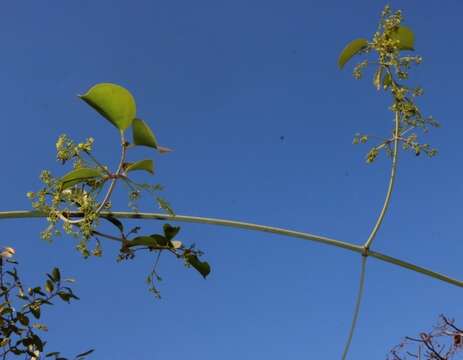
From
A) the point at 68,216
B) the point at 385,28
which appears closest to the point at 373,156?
the point at 385,28

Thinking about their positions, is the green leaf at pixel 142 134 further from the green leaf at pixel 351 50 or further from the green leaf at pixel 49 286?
the green leaf at pixel 49 286

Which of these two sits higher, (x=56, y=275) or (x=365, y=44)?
(x=365, y=44)

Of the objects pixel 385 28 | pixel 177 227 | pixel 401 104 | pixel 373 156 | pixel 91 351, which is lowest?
pixel 91 351

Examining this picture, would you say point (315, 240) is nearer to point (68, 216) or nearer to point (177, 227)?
point (177, 227)

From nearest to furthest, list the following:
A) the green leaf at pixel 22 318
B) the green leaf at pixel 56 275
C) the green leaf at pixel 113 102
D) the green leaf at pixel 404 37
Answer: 1. the green leaf at pixel 113 102
2. the green leaf at pixel 404 37
3. the green leaf at pixel 22 318
4. the green leaf at pixel 56 275

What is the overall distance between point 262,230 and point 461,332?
149 centimetres

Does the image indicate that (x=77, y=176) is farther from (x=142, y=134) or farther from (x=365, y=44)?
(x=365, y=44)

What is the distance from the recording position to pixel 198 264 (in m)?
1.87

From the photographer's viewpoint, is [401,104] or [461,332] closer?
[401,104]

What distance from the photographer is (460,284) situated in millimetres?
1708

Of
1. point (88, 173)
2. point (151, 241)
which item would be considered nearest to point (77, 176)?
point (88, 173)

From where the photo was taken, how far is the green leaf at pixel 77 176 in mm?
1591

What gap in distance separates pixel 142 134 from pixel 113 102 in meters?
0.10


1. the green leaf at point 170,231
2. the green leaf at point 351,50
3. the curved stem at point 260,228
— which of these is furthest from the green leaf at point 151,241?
the green leaf at point 351,50
